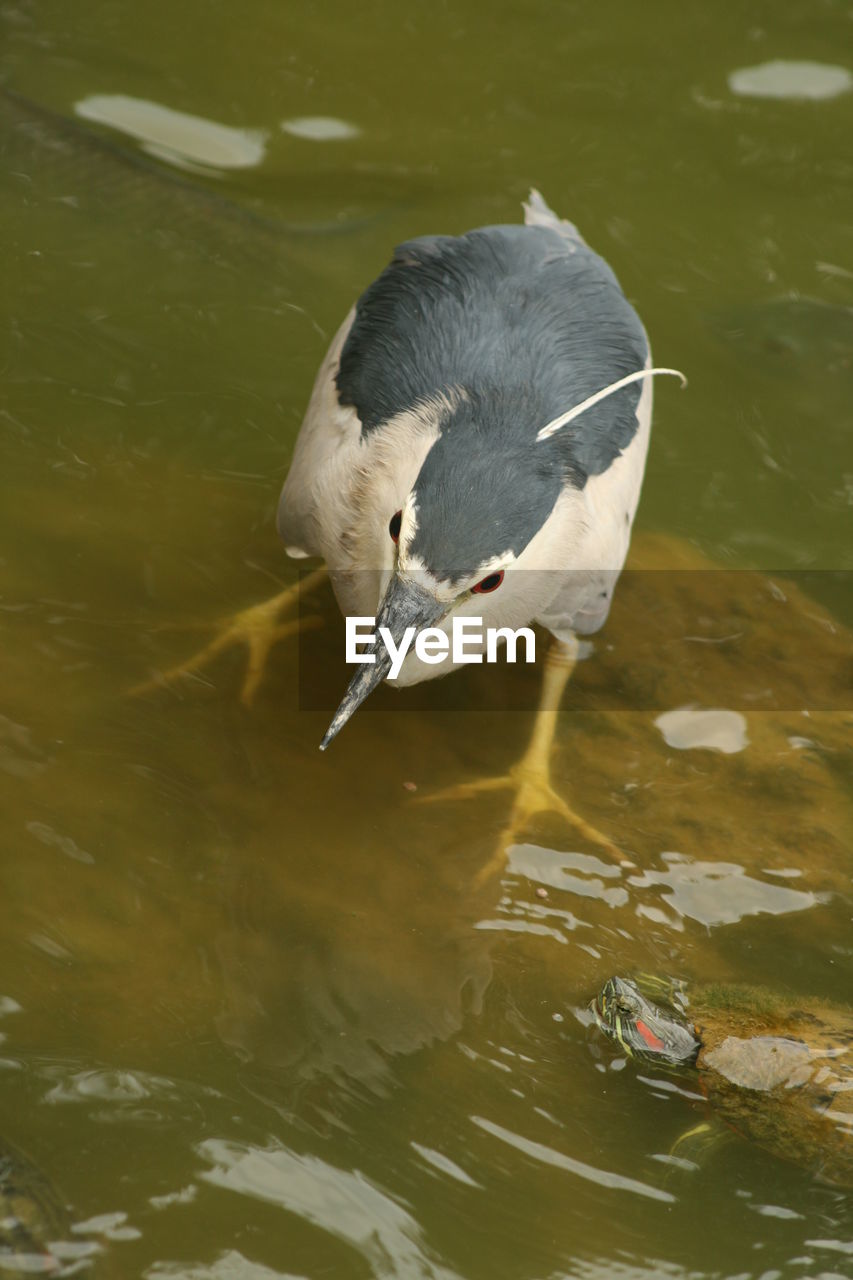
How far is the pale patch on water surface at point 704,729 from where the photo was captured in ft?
13.4

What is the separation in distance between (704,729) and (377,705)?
99 centimetres

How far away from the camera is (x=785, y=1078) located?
9.77 feet

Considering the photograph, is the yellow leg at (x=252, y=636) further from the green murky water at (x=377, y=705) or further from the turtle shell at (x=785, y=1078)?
the turtle shell at (x=785, y=1078)

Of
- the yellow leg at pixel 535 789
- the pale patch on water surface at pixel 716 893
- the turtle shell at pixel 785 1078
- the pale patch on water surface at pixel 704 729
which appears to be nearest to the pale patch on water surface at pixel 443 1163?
the turtle shell at pixel 785 1078

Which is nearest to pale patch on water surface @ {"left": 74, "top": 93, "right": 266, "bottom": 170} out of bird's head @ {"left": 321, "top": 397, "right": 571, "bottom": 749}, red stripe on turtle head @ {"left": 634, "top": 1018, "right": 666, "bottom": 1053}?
bird's head @ {"left": 321, "top": 397, "right": 571, "bottom": 749}

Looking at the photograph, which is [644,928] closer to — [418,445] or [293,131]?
[418,445]

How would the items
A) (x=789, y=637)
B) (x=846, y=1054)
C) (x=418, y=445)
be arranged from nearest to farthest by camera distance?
(x=846, y=1054), (x=418, y=445), (x=789, y=637)

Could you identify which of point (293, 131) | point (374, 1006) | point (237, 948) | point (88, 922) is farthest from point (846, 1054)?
point (293, 131)

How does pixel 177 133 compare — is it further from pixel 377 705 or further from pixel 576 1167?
pixel 576 1167

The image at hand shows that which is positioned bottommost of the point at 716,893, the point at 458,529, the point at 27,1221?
the point at 716,893

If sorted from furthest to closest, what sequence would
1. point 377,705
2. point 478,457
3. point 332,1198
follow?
1. point 377,705
2. point 478,457
3. point 332,1198

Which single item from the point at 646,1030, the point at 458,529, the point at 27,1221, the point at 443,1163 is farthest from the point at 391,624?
the point at 27,1221

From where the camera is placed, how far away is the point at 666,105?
20.1 ft

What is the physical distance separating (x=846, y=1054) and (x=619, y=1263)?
73cm
